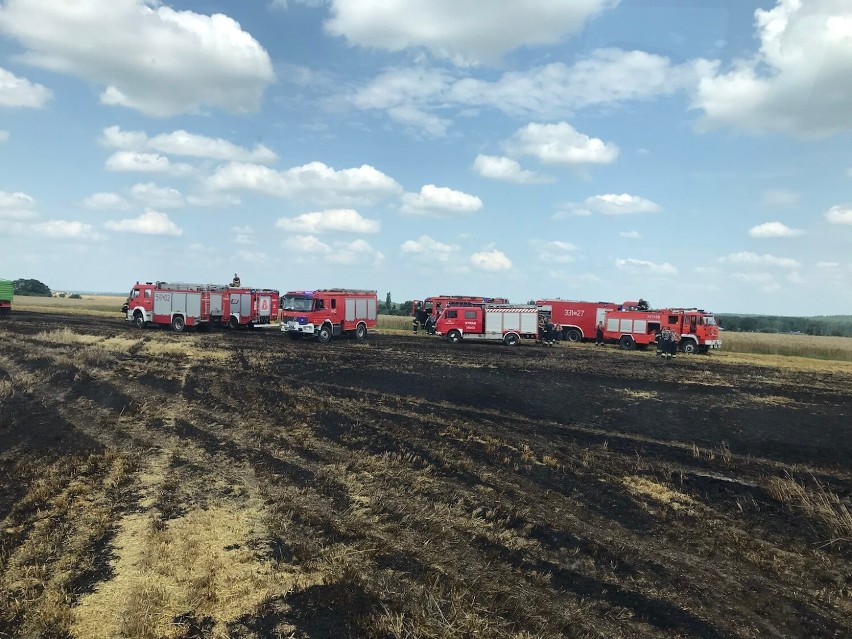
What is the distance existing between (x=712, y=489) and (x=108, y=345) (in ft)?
82.0

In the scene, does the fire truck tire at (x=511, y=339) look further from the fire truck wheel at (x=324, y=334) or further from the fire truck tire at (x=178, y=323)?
the fire truck tire at (x=178, y=323)

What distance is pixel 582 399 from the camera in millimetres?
16562

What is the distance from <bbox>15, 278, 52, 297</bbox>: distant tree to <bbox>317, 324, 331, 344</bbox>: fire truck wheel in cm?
11619

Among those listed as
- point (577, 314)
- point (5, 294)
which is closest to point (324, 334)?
point (577, 314)

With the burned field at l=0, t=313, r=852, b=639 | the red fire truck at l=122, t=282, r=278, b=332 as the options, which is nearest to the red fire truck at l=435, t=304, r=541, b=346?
the red fire truck at l=122, t=282, r=278, b=332

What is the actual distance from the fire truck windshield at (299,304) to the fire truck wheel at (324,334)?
4.85 feet

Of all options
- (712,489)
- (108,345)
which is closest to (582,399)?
(712,489)

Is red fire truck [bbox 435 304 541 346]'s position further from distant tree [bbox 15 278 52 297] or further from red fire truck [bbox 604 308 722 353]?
distant tree [bbox 15 278 52 297]

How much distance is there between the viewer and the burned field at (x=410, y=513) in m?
5.22

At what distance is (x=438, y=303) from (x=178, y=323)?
1860 cm

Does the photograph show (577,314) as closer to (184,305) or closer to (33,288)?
(184,305)

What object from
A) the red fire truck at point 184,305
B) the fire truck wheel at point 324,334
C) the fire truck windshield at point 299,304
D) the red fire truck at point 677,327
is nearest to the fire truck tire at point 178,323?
the red fire truck at point 184,305

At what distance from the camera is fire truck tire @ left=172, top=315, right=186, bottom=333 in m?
34.0

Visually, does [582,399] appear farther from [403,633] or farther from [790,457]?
[403,633]
